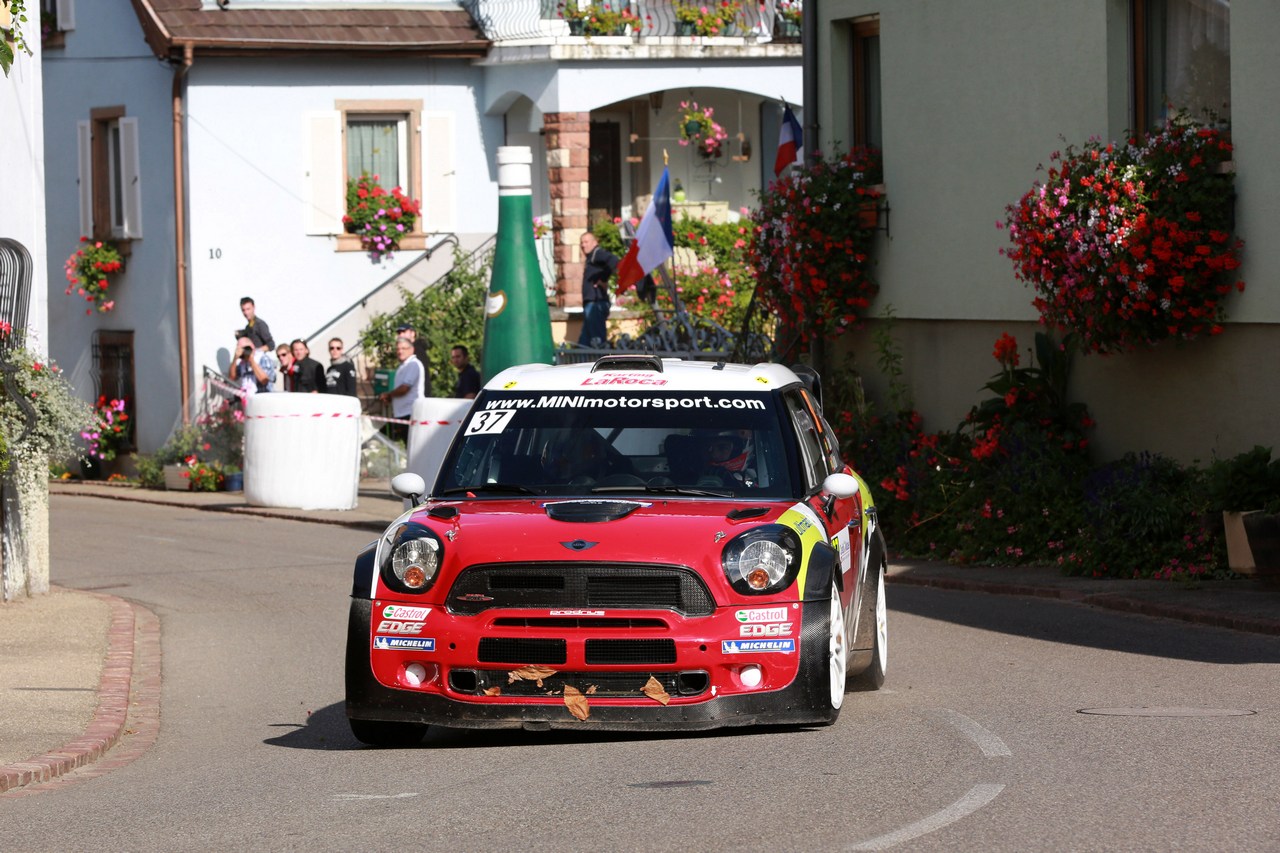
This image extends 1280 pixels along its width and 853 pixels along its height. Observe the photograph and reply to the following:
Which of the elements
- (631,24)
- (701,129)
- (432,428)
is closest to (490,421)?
(432,428)

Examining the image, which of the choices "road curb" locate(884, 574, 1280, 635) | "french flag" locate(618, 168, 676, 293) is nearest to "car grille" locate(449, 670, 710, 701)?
"road curb" locate(884, 574, 1280, 635)

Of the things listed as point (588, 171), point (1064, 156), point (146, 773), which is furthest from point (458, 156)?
point (146, 773)

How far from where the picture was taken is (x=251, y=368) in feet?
94.0

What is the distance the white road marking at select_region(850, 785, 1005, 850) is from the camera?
681cm

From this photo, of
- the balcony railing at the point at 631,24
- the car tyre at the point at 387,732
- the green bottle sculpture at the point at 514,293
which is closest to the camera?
the car tyre at the point at 387,732

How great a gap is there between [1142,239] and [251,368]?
16207 millimetres

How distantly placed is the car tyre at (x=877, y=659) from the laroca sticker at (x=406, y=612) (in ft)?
8.73

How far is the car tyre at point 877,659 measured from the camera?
1058 cm

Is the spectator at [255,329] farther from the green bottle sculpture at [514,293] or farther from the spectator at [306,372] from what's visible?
the green bottle sculpture at [514,293]

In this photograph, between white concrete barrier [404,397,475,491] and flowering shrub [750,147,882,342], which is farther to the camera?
white concrete barrier [404,397,475,491]

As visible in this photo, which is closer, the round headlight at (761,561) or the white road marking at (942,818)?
the white road marking at (942,818)

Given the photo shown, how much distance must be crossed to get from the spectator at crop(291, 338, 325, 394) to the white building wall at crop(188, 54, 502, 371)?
3178 mm

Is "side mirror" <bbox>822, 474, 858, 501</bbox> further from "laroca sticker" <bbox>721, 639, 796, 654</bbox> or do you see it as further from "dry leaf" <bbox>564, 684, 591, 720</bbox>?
"dry leaf" <bbox>564, 684, 591, 720</bbox>

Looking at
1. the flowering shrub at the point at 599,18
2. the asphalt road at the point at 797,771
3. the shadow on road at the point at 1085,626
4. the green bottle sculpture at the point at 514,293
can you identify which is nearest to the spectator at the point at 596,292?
the flowering shrub at the point at 599,18
